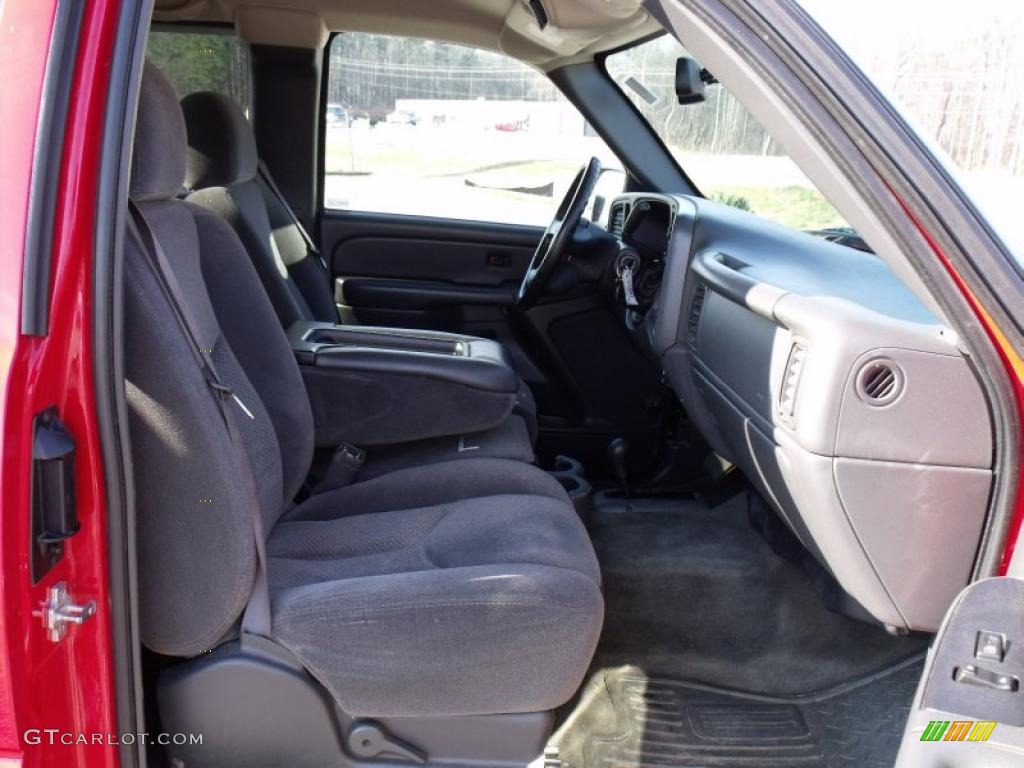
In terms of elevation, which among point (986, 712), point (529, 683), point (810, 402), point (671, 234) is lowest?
point (529, 683)

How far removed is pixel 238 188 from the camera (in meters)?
2.52

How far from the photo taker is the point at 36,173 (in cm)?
101

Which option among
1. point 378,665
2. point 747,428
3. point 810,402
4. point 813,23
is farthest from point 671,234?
point 378,665

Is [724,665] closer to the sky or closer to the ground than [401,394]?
closer to the ground

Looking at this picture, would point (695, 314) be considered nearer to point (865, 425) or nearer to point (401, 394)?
point (401, 394)

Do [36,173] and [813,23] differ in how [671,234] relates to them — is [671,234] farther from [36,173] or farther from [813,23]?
[36,173]

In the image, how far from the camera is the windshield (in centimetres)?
242

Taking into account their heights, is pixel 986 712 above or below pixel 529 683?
above

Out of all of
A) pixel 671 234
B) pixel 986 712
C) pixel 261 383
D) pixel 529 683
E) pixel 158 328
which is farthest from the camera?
pixel 671 234

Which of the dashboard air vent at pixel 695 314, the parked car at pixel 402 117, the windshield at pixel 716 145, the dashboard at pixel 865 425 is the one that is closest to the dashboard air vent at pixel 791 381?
the dashboard at pixel 865 425

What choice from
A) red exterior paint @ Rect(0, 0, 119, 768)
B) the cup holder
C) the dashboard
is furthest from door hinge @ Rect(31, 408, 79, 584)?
the cup holder

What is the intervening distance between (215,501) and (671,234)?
51.6 inches

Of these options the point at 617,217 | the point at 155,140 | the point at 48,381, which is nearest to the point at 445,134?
the point at 617,217

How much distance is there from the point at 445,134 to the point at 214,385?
1.96m
